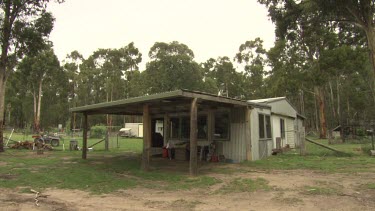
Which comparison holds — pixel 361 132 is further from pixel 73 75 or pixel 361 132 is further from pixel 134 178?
pixel 73 75

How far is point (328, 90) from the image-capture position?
5081 cm

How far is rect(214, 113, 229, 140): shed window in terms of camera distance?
12641 millimetres

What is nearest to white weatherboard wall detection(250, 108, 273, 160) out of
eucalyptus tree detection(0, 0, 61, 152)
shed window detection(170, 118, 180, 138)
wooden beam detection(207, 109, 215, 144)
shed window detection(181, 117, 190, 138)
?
wooden beam detection(207, 109, 215, 144)

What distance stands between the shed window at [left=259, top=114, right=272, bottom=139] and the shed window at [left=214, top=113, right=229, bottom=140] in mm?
1651

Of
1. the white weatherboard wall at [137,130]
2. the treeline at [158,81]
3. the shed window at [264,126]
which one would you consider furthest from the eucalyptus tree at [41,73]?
the shed window at [264,126]

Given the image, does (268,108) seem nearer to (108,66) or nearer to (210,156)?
(210,156)

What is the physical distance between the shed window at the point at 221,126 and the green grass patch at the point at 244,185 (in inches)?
182

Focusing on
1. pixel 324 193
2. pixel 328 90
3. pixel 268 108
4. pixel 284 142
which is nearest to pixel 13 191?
pixel 324 193

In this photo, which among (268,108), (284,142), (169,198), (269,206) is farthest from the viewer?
(284,142)

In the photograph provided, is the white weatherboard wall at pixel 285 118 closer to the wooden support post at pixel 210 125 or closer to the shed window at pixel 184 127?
the wooden support post at pixel 210 125

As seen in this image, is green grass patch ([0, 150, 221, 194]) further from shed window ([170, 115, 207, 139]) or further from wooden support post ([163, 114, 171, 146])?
wooden support post ([163, 114, 171, 146])

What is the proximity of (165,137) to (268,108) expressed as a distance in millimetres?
5200

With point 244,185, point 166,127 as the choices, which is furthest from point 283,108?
point 244,185

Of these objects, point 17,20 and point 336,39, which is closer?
point 17,20
